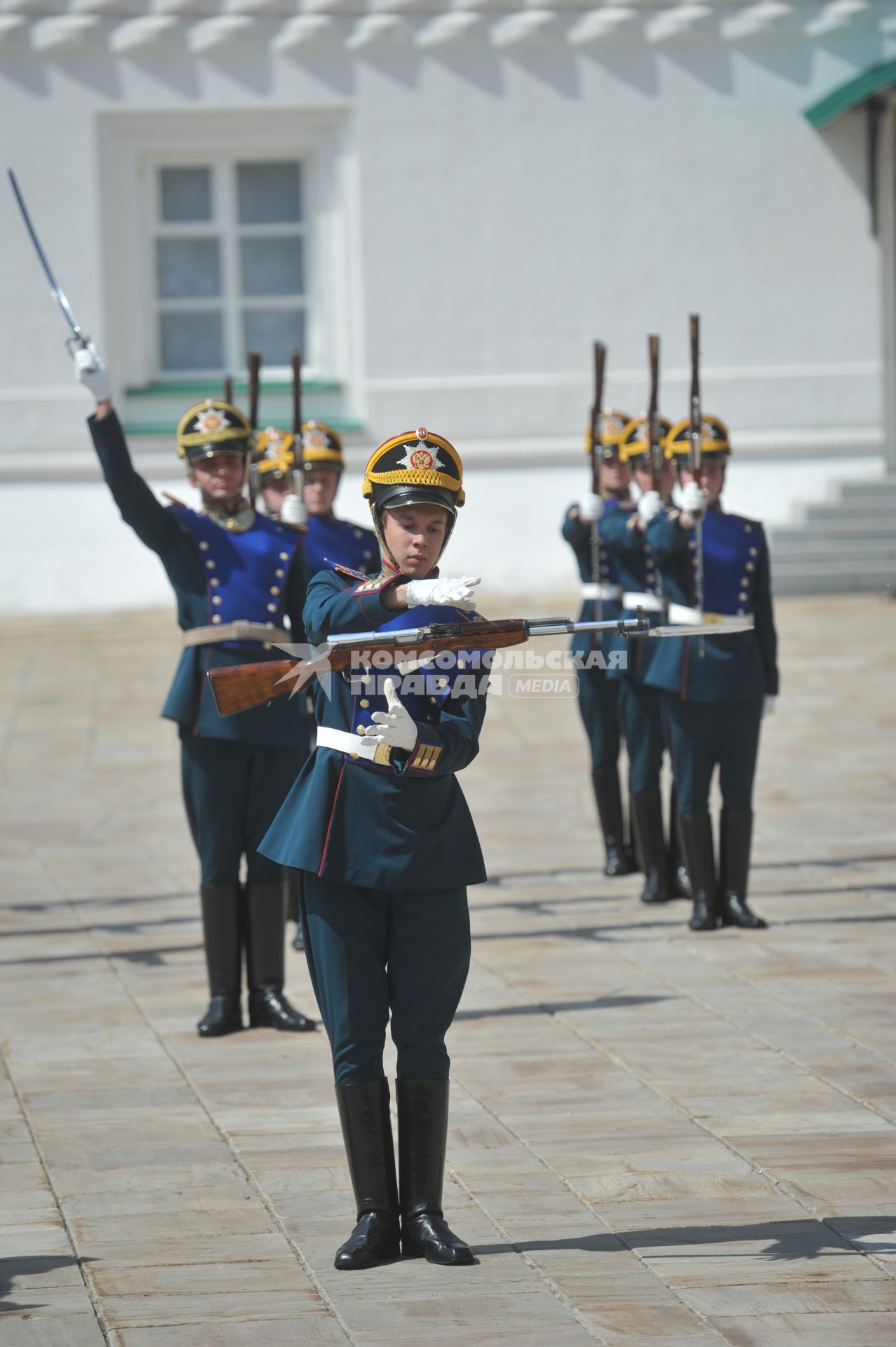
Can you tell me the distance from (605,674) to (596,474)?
873mm

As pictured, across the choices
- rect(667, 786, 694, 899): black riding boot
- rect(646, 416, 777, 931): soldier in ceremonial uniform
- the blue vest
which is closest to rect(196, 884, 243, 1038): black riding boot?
the blue vest

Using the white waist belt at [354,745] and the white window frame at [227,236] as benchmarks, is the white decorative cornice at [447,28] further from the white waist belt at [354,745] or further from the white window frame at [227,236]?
the white waist belt at [354,745]

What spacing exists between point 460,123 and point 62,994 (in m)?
9.72

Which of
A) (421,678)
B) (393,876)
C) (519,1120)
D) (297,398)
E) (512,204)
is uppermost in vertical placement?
(512,204)

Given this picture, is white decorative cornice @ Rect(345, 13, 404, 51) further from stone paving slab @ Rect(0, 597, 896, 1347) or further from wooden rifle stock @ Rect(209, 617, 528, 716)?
wooden rifle stock @ Rect(209, 617, 528, 716)

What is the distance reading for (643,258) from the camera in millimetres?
14539

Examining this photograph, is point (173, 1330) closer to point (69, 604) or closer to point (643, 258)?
point (69, 604)

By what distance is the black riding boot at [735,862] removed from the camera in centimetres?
696

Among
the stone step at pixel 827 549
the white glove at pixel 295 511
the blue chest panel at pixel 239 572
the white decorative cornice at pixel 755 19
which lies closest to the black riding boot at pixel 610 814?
the white glove at pixel 295 511

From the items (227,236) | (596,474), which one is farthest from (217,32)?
(596,474)

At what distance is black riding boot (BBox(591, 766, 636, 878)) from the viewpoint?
8.07 m

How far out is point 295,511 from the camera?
681 centimetres

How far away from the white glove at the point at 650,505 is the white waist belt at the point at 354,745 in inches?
142

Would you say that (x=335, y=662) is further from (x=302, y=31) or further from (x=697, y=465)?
(x=302, y=31)
